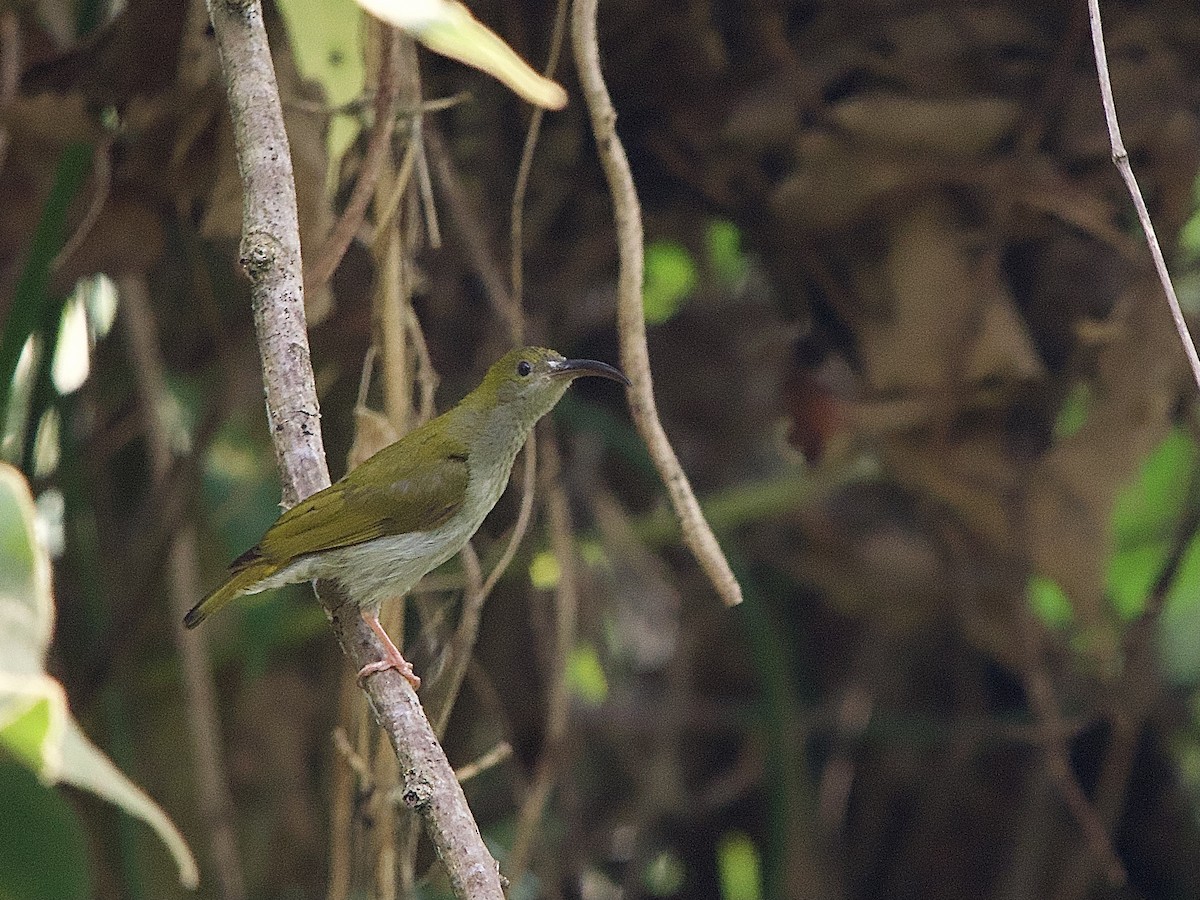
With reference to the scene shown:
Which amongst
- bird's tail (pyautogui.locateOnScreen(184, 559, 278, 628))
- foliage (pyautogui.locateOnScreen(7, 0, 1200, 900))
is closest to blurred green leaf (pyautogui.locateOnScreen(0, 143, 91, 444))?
foliage (pyautogui.locateOnScreen(7, 0, 1200, 900))

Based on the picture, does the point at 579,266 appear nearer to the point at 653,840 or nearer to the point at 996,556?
the point at 996,556

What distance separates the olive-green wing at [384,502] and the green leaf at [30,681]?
2.93 feet

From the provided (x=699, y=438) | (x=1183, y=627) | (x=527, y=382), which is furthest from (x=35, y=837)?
(x=1183, y=627)

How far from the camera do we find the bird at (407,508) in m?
2.68

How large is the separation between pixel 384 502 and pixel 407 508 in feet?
0.23

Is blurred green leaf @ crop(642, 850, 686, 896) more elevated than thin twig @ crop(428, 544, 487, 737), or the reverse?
thin twig @ crop(428, 544, 487, 737)

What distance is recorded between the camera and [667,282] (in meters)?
4.32

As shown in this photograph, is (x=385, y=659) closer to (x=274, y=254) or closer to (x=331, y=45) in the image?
(x=274, y=254)

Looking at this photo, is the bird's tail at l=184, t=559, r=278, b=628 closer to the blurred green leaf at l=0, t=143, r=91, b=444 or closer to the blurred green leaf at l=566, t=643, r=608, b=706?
the blurred green leaf at l=0, t=143, r=91, b=444

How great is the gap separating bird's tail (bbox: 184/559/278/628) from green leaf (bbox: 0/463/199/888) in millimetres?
1164

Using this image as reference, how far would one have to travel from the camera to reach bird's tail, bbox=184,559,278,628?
8.88 feet

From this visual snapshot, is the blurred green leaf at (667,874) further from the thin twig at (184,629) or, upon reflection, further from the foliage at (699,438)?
the thin twig at (184,629)

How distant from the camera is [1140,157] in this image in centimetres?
317

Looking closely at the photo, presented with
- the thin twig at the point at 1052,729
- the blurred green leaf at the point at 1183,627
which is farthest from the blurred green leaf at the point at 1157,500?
the thin twig at the point at 1052,729
